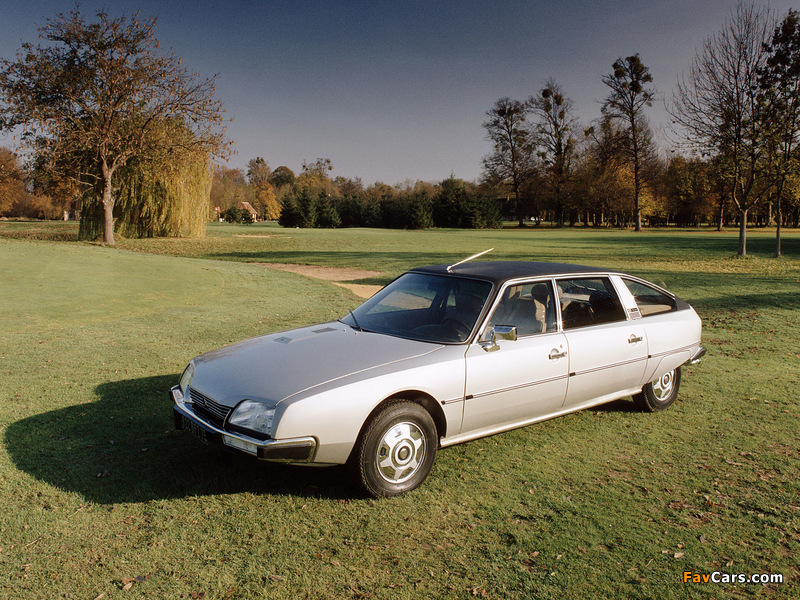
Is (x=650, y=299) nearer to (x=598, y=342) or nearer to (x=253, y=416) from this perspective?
(x=598, y=342)

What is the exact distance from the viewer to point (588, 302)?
5.44 meters

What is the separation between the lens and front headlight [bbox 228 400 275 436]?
11.9ft

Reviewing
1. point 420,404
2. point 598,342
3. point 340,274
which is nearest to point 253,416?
point 420,404

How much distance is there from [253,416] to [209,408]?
51 centimetres

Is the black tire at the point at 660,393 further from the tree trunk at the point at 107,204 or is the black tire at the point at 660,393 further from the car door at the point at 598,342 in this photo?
the tree trunk at the point at 107,204

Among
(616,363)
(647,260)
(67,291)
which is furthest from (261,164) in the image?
(616,363)

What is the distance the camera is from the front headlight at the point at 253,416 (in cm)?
362

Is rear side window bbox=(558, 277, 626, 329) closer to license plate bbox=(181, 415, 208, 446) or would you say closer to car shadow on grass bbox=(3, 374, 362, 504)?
car shadow on grass bbox=(3, 374, 362, 504)

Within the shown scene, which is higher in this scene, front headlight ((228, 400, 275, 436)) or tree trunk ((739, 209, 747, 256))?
tree trunk ((739, 209, 747, 256))

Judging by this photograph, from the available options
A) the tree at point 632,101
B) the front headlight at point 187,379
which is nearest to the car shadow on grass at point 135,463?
the front headlight at point 187,379

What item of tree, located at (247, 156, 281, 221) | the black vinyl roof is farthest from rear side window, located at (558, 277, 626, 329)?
tree, located at (247, 156, 281, 221)

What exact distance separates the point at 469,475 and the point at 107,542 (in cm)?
248

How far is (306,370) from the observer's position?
3.96 m

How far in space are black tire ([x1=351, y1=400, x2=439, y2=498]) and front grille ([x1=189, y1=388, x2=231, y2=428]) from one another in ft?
3.05
